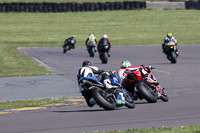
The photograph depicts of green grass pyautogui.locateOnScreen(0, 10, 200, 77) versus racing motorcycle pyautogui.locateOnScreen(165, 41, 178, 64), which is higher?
racing motorcycle pyautogui.locateOnScreen(165, 41, 178, 64)

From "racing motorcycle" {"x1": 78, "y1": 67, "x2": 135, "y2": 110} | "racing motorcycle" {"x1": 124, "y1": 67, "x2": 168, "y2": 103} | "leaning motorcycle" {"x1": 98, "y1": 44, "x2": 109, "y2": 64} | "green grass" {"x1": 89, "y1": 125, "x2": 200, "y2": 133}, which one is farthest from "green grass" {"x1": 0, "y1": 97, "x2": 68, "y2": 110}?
"leaning motorcycle" {"x1": 98, "y1": 44, "x2": 109, "y2": 64}

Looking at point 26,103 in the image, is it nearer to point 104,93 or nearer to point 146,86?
point 104,93

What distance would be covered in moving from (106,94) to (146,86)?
5.55 ft

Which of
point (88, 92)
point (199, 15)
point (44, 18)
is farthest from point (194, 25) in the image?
point (88, 92)

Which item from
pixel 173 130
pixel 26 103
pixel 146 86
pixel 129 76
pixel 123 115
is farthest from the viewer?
pixel 26 103

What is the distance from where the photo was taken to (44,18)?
5628 centimetres

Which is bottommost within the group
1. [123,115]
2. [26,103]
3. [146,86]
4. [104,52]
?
[104,52]

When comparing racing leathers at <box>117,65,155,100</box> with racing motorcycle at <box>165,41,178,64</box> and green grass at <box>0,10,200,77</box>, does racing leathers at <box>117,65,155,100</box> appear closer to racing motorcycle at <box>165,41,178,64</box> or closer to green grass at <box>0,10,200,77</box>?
racing motorcycle at <box>165,41,178,64</box>

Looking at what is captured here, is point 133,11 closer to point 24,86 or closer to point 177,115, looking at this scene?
point 24,86

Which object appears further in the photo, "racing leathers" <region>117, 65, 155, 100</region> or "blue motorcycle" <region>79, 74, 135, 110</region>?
"racing leathers" <region>117, 65, 155, 100</region>

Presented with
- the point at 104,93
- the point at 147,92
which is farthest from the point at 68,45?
the point at 104,93

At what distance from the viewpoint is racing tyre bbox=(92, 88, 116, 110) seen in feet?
45.4

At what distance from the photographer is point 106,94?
14.0 metres

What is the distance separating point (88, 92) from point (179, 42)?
3037cm
